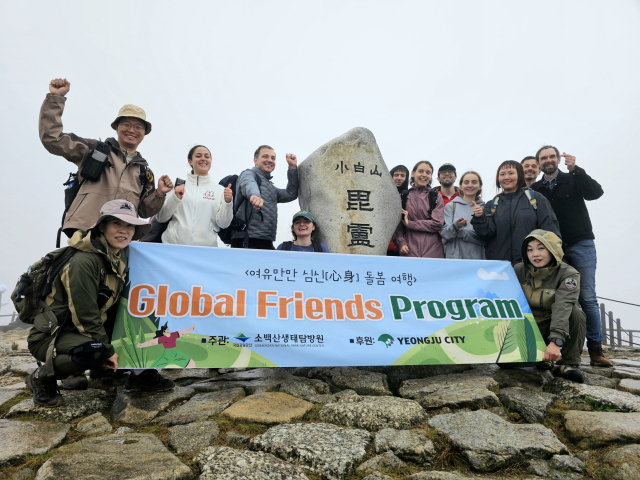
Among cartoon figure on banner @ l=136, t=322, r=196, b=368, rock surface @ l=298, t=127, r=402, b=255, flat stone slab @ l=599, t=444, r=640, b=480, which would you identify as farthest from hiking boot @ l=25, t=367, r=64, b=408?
flat stone slab @ l=599, t=444, r=640, b=480

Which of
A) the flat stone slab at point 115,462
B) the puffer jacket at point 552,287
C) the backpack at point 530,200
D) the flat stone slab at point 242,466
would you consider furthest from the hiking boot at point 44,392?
the backpack at point 530,200

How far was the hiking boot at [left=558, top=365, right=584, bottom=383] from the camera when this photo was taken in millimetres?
4090

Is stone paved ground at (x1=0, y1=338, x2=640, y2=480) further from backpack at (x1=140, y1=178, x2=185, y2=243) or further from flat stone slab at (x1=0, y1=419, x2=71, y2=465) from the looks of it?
backpack at (x1=140, y1=178, x2=185, y2=243)

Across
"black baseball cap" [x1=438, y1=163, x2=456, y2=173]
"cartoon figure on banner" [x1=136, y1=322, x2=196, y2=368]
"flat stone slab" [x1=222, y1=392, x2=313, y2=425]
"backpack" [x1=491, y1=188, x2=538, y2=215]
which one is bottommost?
"flat stone slab" [x1=222, y1=392, x2=313, y2=425]

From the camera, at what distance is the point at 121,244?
A: 370 centimetres

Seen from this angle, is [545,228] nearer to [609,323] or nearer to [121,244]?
[121,244]

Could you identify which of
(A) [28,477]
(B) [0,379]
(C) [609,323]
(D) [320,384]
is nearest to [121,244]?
(A) [28,477]

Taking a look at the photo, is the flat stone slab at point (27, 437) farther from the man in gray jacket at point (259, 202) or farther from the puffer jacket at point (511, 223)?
the puffer jacket at point (511, 223)

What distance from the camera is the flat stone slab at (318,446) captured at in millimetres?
2504

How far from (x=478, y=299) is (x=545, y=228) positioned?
1.54 m

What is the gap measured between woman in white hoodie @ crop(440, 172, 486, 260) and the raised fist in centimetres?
523

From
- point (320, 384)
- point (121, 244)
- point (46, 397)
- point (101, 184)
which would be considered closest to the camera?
point (46, 397)

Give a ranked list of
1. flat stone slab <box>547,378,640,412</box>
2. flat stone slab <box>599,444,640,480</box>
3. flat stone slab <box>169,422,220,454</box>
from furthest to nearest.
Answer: flat stone slab <box>547,378,640,412</box> → flat stone slab <box>169,422,220,454</box> → flat stone slab <box>599,444,640,480</box>

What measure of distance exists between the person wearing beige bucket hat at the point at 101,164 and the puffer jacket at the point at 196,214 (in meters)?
0.38
